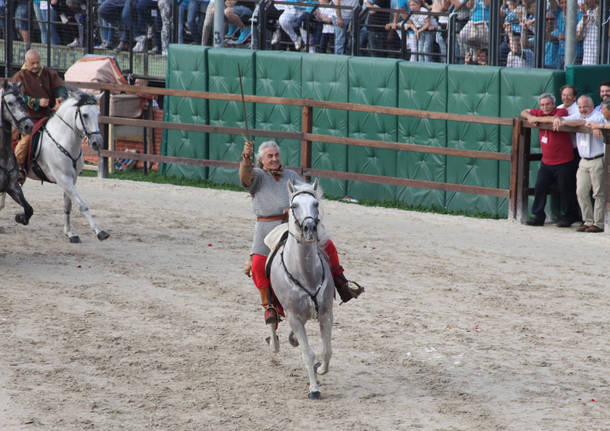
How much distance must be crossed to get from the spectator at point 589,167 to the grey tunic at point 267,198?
23.8ft

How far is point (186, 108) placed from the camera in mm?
18906

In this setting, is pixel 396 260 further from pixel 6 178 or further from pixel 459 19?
pixel 459 19

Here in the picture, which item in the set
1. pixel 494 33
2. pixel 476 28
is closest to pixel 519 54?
pixel 494 33

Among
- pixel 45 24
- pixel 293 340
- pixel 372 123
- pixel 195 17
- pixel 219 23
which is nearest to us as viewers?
pixel 293 340

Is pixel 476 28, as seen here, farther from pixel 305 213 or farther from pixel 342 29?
pixel 305 213

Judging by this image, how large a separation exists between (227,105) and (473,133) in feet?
15.6

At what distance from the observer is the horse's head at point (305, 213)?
6750 mm

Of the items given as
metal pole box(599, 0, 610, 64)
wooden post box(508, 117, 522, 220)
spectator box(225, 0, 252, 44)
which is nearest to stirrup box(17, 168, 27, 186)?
wooden post box(508, 117, 522, 220)

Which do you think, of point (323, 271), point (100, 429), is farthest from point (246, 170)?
point (100, 429)

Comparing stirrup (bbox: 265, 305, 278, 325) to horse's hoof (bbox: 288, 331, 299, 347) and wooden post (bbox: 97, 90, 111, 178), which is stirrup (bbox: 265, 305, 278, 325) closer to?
horse's hoof (bbox: 288, 331, 299, 347)

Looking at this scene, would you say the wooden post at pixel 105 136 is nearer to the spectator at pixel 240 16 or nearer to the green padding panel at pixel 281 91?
the spectator at pixel 240 16

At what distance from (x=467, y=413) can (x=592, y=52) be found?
1037 cm

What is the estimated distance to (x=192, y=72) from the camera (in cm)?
1900

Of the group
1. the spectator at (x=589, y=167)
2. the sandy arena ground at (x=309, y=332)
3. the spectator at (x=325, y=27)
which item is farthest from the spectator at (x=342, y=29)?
the spectator at (x=589, y=167)
